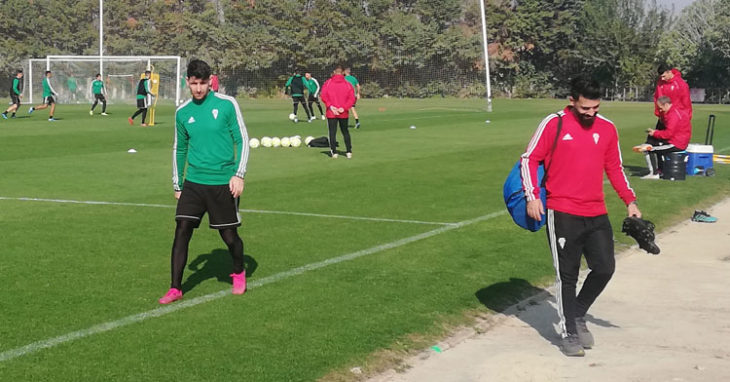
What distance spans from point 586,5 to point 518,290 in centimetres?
7283

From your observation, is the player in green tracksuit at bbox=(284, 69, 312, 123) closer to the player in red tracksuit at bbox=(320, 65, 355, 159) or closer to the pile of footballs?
the pile of footballs

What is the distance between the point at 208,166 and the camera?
7.39 metres

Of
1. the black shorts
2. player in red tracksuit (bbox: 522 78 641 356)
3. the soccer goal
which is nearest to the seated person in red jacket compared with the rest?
player in red tracksuit (bbox: 522 78 641 356)

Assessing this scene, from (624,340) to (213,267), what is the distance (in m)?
4.09

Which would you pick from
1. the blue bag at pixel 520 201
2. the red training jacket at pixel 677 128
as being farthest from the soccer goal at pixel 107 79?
the blue bag at pixel 520 201

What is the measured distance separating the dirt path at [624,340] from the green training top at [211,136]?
230 cm

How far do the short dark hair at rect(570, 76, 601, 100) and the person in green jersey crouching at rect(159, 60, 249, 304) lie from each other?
2.72m

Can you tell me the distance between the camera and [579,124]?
6.29 meters

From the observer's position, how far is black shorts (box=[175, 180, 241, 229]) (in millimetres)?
7410

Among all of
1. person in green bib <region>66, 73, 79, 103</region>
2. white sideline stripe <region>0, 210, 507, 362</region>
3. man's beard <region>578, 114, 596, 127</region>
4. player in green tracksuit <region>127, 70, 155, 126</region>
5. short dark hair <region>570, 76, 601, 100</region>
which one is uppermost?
person in green bib <region>66, 73, 79, 103</region>

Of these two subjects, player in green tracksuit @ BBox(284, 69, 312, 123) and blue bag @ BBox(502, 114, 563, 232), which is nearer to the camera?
blue bag @ BBox(502, 114, 563, 232)

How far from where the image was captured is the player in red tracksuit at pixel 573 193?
20.6ft

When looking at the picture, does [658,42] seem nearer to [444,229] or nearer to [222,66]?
[222,66]

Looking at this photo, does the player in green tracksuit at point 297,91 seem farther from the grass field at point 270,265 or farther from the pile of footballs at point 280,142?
the grass field at point 270,265
